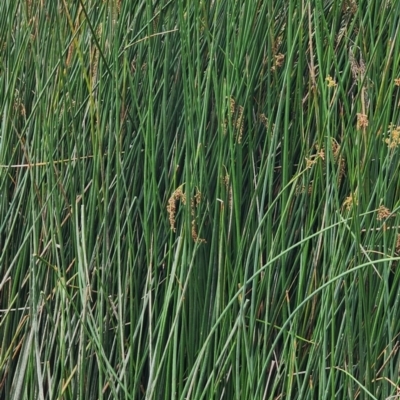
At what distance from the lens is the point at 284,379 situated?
128 cm

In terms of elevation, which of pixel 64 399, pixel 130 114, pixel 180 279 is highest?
pixel 130 114

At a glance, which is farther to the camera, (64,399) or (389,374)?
(64,399)

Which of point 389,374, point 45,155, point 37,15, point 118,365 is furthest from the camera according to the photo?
point 37,15

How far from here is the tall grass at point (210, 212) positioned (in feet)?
4.12

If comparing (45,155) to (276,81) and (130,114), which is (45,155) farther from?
(276,81)

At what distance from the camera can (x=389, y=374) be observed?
4.18 feet

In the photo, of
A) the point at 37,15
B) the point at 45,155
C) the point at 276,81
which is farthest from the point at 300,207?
the point at 37,15

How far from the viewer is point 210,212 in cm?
142

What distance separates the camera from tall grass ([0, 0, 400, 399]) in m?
1.26

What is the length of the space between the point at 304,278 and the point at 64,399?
0.50 m

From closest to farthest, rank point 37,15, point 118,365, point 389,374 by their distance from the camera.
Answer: point 389,374, point 118,365, point 37,15

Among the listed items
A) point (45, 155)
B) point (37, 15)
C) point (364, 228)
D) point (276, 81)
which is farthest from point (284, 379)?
point (37, 15)

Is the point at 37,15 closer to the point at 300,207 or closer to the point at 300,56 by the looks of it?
the point at 300,56

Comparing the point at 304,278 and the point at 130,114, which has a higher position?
the point at 130,114
